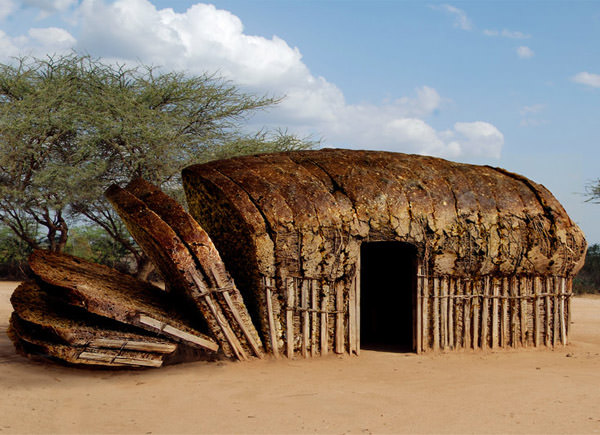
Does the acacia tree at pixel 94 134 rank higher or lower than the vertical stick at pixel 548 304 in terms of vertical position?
higher

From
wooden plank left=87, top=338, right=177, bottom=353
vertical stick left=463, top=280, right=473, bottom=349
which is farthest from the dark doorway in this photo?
wooden plank left=87, top=338, right=177, bottom=353

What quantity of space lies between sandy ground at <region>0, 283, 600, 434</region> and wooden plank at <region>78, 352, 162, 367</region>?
18cm

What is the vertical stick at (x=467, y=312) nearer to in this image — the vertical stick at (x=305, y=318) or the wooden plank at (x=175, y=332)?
the vertical stick at (x=305, y=318)

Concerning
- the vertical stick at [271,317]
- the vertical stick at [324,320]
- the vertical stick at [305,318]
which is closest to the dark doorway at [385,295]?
the vertical stick at [324,320]

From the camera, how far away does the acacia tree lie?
1669 cm

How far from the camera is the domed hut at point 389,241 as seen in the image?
7.43 m

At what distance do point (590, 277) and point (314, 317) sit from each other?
19.1 meters

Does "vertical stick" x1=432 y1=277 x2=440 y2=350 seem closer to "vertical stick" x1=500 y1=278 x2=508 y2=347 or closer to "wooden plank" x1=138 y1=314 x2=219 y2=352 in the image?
"vertical stick" x1=500 y1=278 x2=508 y2=347

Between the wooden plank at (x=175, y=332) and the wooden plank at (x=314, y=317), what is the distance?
1.15m

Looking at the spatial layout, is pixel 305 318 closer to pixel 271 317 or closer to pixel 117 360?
pixel 271 317

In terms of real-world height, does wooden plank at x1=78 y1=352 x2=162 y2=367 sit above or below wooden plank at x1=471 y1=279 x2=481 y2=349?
below

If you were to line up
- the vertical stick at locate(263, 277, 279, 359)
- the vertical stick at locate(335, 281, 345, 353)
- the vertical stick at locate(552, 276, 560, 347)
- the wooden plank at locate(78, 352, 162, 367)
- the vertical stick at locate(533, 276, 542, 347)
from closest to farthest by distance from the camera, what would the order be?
the wooden plank at locate(78, 352, 162, 367), the vertical stick at locate(263, 277, 279, 359), the vertical stick at locate(335, 281, 345, 353), the vertical stick at locate(533, 276, 542, 347), the vertical stick at locate(552, 276, 560, 347)

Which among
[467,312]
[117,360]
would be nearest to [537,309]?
[467,312]

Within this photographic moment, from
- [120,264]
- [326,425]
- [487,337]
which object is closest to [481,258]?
[487,337]
